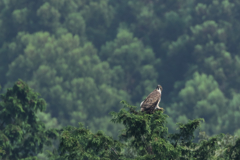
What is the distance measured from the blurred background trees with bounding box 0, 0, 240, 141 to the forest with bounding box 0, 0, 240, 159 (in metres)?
0.15

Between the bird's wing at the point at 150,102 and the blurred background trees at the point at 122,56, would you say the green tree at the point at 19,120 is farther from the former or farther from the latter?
the blurred background trees at the point at 122,56

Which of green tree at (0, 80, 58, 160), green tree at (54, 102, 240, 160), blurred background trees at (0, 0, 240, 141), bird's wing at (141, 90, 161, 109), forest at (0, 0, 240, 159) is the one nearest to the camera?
green tree at (54, 102, 240, 160)

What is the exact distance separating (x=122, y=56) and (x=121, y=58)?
0.34 m

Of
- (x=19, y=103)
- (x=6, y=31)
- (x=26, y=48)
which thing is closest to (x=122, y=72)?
(x=26, y=48)

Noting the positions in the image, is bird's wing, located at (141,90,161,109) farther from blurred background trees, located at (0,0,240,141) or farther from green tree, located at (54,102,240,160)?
blurred background trees, located at (0,0,240,141)

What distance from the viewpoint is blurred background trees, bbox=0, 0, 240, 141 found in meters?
70.9

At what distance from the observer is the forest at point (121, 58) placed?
70250 mm

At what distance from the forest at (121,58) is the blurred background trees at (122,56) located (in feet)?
0.48

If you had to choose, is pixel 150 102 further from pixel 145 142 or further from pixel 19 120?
pixel 19 120

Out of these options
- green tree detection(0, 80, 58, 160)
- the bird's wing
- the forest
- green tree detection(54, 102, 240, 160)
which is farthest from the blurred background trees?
green tree detection(54, 102, 240, 160)

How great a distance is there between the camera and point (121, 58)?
7831cm

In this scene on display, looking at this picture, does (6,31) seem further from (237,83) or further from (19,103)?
(19,103)

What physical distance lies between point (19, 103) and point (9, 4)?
6187cm

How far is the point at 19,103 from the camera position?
78.9ft
